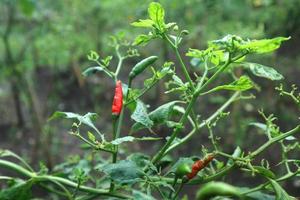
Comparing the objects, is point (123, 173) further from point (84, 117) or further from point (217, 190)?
point (217, 190)

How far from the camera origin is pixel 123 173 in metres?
0.76

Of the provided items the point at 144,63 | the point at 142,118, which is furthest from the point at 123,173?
the point at 144,63

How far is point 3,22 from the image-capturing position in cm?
353

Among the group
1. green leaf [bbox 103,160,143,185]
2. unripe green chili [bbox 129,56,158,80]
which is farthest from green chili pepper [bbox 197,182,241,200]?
unripe green chili [bbox 129,56,158,80]

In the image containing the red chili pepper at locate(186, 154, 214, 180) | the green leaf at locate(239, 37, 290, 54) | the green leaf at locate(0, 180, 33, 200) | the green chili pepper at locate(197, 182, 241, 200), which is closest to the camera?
the green chili pepper at locate(197, 182, 241, 200)

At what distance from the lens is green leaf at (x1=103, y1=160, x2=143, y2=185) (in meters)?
0.75

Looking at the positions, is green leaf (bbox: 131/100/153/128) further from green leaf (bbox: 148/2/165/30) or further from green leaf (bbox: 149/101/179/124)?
green leaf (bbox: 148/2/165/30)

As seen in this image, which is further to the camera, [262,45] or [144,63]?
[144,63]

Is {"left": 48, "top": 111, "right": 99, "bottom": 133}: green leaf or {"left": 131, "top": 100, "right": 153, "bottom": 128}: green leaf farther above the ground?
{"left": 48, "top": 111, "right": 99, "bottom": 133}: green leaf

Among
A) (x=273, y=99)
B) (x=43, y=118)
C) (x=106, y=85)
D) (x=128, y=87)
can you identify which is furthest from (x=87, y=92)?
(x=128, y=87)

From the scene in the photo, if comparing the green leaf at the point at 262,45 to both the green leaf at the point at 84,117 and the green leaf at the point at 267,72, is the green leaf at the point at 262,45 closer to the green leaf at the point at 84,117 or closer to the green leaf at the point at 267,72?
the green leaf at the point at 267,72

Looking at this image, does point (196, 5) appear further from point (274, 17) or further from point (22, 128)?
point (22, 128)

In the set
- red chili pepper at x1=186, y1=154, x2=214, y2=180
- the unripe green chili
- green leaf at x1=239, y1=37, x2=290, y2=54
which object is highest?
green leaf at x1=239, y1=37, x2=290, y2=54

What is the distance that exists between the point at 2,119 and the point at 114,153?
135 inches
